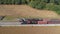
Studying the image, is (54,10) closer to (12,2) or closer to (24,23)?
(24,23)

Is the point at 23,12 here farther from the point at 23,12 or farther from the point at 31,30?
the point at 31,30

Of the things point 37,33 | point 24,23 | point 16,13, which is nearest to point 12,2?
point 16,13

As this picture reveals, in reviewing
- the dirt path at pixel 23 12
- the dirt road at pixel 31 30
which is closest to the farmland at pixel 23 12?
the dirt path at pixel 23 12

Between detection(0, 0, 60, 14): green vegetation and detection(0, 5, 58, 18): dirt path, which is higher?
detection(0, 0, 60, 14): green vegetation

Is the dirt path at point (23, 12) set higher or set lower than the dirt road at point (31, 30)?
higher

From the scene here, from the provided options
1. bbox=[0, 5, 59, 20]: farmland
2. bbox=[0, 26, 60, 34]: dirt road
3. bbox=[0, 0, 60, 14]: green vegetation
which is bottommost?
bbox=[0, 26, 60, 34]: dirt road

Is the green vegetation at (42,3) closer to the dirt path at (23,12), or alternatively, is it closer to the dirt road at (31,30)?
the dirt path at (23,12)

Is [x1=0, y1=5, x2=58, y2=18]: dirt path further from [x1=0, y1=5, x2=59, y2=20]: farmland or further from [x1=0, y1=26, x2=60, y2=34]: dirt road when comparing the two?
[x1=0, y1=26, x2=60, y2=34]: dirt road

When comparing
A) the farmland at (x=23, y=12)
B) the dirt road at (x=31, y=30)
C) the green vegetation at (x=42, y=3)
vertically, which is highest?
the green vegetation at (x=42, y=3)

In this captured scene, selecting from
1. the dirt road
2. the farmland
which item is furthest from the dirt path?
the dirt road
